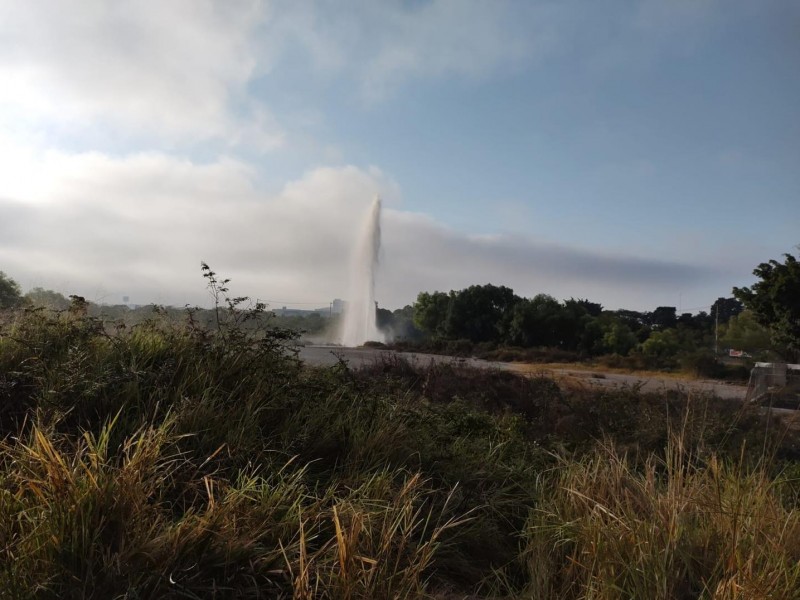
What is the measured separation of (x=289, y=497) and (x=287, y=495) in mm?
112

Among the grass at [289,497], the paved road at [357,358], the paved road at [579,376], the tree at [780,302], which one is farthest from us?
the tree at [780,302]

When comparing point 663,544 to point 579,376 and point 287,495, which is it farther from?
point 579,376

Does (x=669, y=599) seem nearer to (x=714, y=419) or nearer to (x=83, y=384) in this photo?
(x=83, y=384)

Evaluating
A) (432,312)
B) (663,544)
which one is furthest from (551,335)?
(663,544)

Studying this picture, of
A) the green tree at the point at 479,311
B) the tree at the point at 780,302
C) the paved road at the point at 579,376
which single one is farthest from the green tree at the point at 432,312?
the paved road at the point at 579,376

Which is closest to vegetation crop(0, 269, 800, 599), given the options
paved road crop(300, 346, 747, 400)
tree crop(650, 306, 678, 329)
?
paved road crop(300, 346, 747, 400)

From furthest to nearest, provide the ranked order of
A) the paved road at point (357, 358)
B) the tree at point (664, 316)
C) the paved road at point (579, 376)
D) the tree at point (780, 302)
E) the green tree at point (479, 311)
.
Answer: the tree at point (664, 316), the green tree at point (479, 311), the tree at point (780, 302), the paved road at point (579, 376), the paved road at point (357, 358)

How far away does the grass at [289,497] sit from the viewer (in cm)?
272

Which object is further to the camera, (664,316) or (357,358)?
(664,316)

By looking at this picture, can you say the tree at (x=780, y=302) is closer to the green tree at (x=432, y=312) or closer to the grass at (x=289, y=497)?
the grass at (x=289, y=497)

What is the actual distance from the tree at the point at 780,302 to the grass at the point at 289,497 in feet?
75.6

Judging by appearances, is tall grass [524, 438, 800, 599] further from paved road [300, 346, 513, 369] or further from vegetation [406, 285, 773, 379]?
vegetation [406, 285, 773, 379]

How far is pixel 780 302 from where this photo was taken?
26047 millimetres

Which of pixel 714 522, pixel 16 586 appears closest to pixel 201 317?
pixel 16 586
